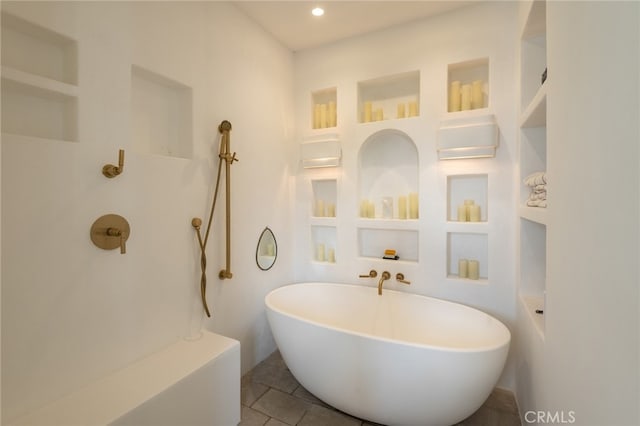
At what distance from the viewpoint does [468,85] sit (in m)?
2.29

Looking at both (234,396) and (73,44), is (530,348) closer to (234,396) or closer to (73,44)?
(234,396)

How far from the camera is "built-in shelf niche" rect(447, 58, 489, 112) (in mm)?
2258

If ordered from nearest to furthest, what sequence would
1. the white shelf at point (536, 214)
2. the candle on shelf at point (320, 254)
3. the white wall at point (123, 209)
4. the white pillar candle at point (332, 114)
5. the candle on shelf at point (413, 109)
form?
the white wall at point (123, 209) → the white shelf at point (536, 214) → the candle on shelf at point (413, 109) → the white pillar candle at point (332, 114) → the candle on shelf at point (320, 254)

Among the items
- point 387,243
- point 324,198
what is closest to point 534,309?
point 387,243

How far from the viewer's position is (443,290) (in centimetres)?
232

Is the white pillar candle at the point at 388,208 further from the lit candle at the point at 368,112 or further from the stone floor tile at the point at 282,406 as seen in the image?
the stone floor tile at the point at 282,406

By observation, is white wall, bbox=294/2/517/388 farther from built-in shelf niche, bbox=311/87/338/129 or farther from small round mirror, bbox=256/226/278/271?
small round mirror, bbox=256/226/278/271

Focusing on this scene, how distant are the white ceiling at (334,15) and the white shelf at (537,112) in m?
1.10

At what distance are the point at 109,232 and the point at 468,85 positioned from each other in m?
2.66

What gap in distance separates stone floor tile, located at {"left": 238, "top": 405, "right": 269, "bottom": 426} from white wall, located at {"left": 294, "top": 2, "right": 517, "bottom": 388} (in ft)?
4.08

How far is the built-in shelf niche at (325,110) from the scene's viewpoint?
2.80 metres

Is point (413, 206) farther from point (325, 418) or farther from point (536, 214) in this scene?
point (325, 418)

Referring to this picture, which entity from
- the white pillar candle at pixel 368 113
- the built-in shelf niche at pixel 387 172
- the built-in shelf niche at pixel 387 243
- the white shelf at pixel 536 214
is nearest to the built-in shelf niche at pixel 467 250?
the built-in shelf niche at pixel 387 243

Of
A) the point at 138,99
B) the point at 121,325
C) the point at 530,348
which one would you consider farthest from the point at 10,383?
the point at 530,348
